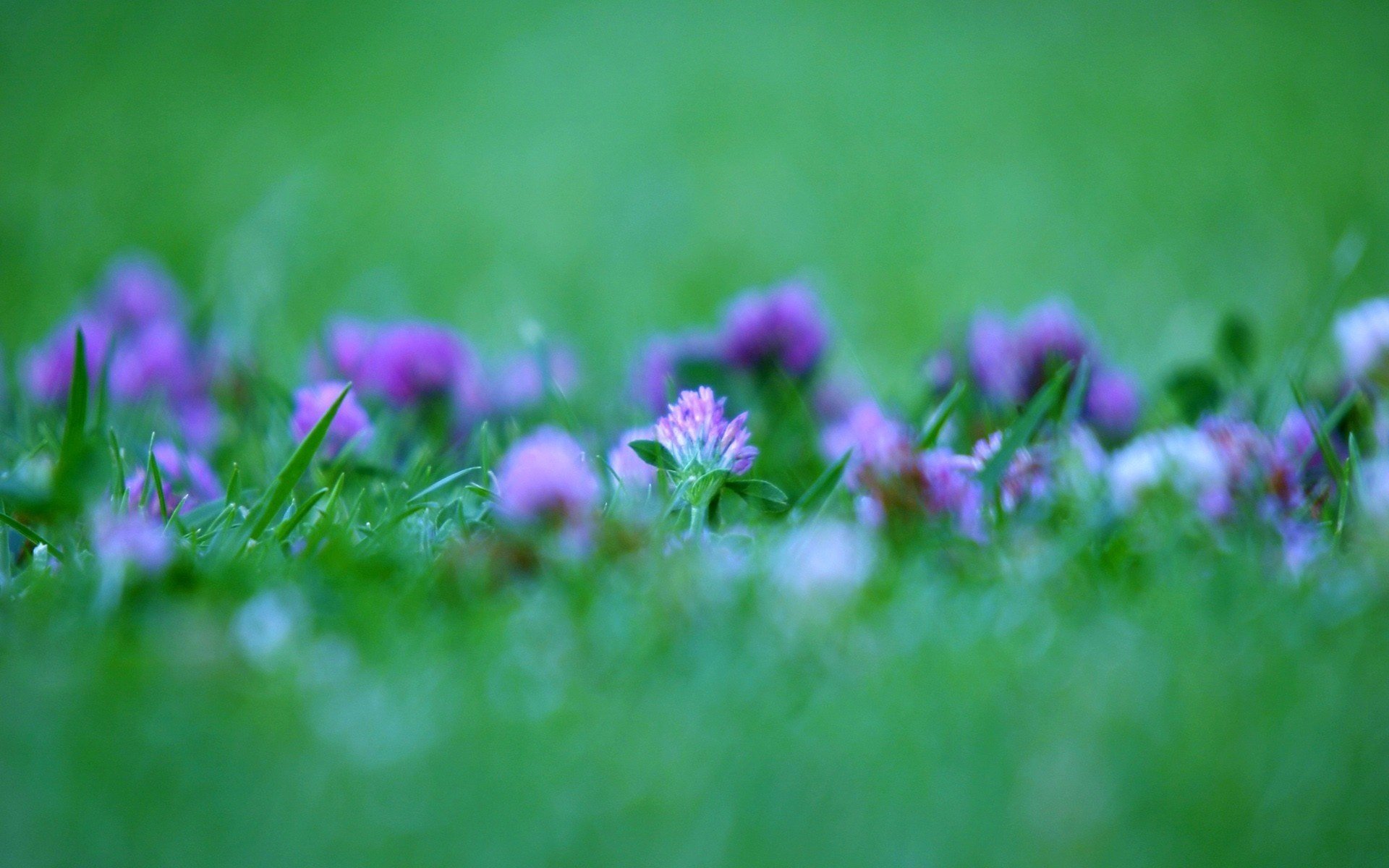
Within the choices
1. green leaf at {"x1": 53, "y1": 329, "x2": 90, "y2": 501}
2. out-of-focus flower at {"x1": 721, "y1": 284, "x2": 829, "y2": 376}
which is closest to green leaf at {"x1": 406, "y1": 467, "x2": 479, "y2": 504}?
green leaf at {"x1": 53, "y1": 329, "x2": 90, "y2": 501}

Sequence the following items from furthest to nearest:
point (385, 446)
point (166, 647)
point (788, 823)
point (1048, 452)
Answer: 1. point (385, 446)
2. point (1048, 452)
3. point (166, 647)
4. point (788, 823)

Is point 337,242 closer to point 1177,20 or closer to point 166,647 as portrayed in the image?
point 166,647

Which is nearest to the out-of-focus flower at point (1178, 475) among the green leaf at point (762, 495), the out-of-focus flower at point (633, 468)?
the green leaf at point (762, 495)

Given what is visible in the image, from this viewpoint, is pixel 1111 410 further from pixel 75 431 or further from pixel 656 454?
pixel 75 431

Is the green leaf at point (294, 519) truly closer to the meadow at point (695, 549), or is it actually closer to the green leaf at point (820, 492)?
the meadow at point (695, 549)

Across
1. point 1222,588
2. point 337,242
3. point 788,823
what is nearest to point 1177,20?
point 337,242

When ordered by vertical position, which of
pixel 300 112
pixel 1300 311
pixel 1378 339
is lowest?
pixel 1378 339

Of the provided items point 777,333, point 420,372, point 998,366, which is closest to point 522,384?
point 420,372
